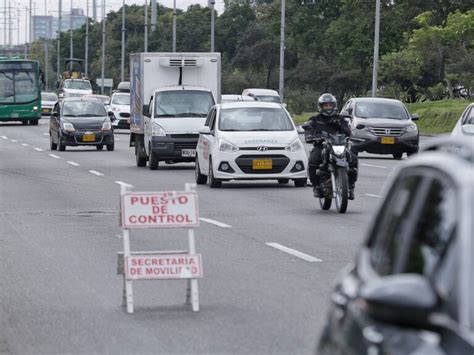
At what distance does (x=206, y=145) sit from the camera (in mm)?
26562

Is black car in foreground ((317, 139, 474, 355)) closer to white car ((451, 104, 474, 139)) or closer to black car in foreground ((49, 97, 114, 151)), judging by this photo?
white car ((451, 104, 474, 139))

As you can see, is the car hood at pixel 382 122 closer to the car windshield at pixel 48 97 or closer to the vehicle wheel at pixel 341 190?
the vehicle wheel at pixel 341 190

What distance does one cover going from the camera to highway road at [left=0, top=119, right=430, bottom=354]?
32.1 feet

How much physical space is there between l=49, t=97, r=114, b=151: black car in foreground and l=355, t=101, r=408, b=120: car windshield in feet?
30.5

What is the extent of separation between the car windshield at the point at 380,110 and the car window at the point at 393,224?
32509 mm

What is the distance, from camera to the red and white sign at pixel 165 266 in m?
10.9

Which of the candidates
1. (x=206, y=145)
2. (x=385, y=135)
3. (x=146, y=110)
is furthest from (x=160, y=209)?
(x=385, y=135)

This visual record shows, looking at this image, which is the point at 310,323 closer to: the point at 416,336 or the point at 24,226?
the point at 416,336

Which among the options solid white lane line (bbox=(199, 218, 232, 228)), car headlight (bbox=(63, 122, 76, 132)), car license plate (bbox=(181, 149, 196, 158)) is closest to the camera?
solid white lane line (bbox=(199, 218, 232, 228))

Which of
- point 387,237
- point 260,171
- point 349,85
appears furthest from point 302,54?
Result: point 387,237

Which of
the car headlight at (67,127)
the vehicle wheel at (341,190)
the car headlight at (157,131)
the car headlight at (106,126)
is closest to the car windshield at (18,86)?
the car headlight at (106,126)

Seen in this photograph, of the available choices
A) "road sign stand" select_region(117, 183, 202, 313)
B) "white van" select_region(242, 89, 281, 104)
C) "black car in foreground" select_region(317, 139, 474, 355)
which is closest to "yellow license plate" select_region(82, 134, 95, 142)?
"white van" select_region(242, 89, 281, 104)

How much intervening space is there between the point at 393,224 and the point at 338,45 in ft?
274

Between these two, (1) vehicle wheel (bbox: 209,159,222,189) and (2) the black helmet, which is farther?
(1) vehicle wheel (bbox: 209,159,222,189)
